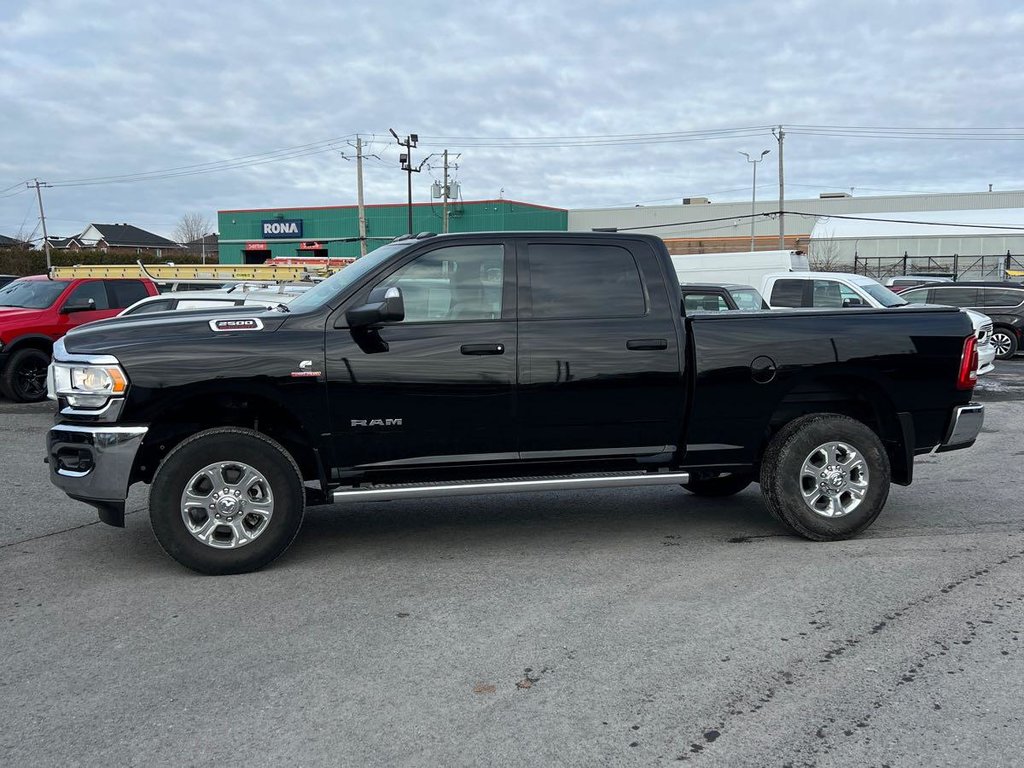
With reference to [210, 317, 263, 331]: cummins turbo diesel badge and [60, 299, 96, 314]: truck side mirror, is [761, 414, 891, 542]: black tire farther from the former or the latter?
[60, 299, 96, 314]: truck side mirror

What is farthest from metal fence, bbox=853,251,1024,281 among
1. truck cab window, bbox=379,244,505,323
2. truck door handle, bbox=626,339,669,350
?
truck cab window, bbox=379,244,505,323

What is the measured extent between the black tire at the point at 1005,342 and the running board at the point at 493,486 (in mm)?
17582

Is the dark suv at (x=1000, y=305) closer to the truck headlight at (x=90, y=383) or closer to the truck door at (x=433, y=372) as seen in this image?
the truck door at (x=433, y=372)

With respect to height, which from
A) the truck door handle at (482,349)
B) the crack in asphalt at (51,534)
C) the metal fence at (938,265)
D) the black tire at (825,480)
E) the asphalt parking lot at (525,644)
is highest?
the metal fence at (938,265)

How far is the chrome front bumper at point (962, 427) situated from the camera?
6.22m

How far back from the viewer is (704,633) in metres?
4.44

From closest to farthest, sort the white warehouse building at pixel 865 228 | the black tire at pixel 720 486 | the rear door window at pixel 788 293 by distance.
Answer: the black tire at pixel 720 486, the rear door window at pixel 788 293, the white warehouse building at pixel 865 228

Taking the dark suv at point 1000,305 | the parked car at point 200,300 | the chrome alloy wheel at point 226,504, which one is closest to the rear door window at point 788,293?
the dark suv at point 1000,305

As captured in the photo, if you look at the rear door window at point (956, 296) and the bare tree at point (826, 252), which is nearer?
the rear door window at point (956, 296)

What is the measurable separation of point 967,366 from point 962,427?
424mm

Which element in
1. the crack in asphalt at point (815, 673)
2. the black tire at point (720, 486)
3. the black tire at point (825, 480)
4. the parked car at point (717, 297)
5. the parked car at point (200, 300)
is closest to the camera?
the crack in asphalt at point (815, 673)

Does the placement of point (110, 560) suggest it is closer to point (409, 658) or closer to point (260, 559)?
point (260, 559)

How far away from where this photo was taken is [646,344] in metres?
5.76

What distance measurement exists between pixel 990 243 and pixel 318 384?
56092 millimetres
